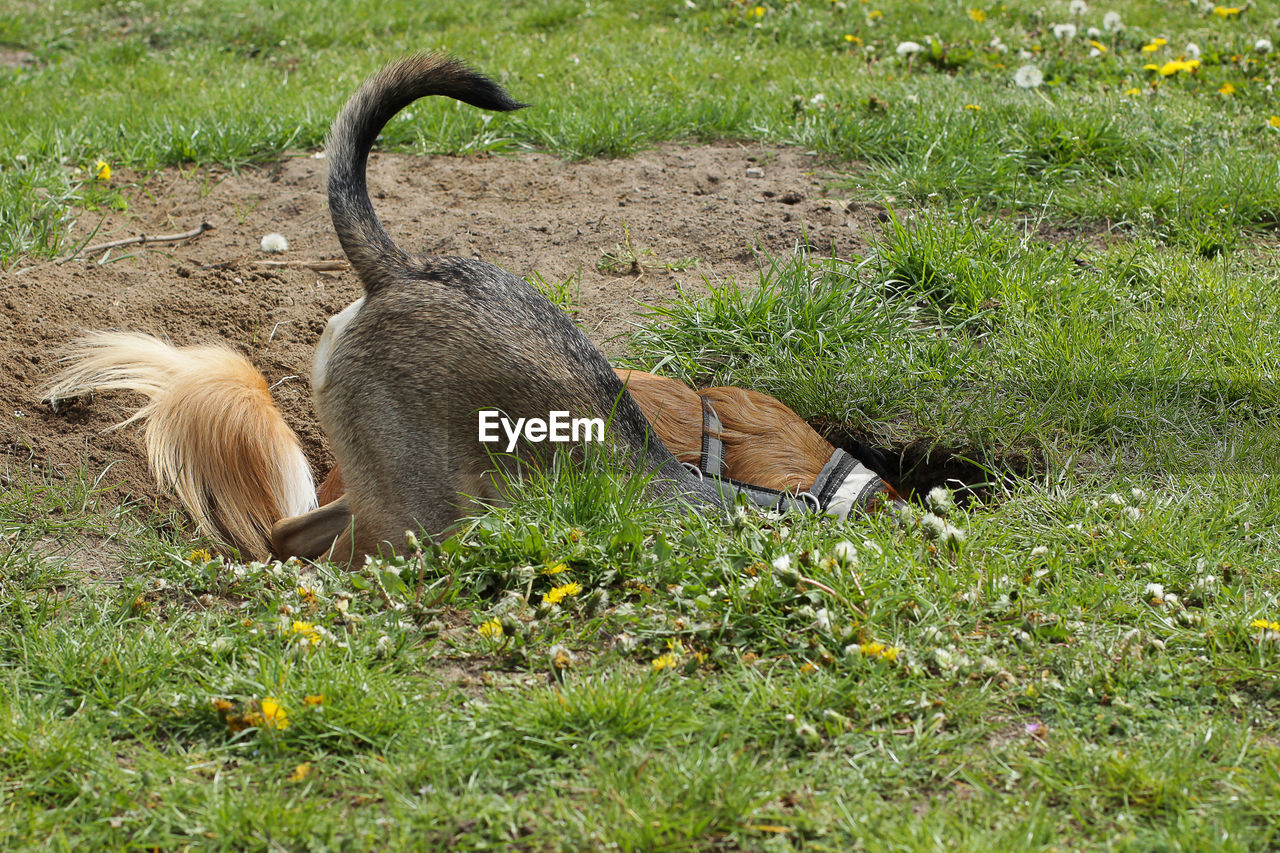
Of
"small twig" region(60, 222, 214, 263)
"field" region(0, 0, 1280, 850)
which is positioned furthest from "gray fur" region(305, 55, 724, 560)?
"small twig" region(60, 222, 214, 263)

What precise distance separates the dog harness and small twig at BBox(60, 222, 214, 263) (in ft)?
9.51

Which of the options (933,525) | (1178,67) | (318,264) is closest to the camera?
(933,525)

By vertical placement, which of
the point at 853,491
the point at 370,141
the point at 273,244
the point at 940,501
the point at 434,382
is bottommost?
the point at 853,491

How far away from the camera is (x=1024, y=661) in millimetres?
2471

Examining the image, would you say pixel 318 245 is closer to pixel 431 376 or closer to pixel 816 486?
pixel 431 376

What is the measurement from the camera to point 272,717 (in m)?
2.25

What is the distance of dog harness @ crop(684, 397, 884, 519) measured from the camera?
3.20 meters

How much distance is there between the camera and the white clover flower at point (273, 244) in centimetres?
495

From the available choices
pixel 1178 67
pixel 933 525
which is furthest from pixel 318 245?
pixel 1178 67

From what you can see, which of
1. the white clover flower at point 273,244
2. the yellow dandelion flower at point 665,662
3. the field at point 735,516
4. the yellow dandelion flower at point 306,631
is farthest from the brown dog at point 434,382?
the white clover flower at point 273,244

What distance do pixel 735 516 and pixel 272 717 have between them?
1.37 m

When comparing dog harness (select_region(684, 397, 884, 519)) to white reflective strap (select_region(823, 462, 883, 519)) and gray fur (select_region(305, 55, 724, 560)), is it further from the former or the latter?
gray fur (select_region(305, 55, 724, 560))

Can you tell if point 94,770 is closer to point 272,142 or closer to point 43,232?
point 43,232

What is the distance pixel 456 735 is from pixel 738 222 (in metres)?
3.34
